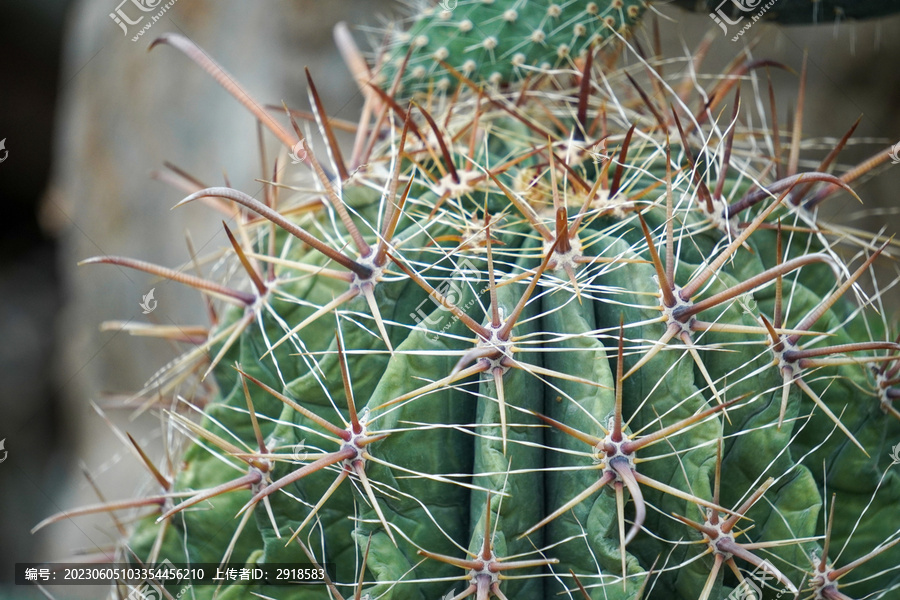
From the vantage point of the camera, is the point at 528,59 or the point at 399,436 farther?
the point at 528,59

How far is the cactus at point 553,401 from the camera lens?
788 mm

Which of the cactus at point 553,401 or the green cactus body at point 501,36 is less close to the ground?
the green cactus body at point 501,36

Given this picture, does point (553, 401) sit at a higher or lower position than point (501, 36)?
lower

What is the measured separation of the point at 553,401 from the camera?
86 cm

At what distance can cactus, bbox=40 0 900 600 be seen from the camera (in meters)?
0.79

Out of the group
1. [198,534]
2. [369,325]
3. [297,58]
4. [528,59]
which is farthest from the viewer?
[297,58]

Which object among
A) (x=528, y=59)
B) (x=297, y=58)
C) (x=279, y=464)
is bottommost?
(x=279, y=464)

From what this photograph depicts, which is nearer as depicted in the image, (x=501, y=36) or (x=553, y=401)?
(x=553, y=401)

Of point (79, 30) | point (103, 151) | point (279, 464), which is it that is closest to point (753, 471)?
point (279, 464)

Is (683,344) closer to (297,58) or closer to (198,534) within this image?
(198,534)

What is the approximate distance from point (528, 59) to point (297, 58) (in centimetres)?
150

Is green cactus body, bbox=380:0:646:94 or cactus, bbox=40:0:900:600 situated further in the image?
green cactus body, bbox=380:0:646:94

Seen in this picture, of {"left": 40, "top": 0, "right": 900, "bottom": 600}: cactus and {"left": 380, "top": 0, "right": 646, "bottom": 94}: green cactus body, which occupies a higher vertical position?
{"left": 380, "top": 0, "right": 646, "bottom": 94}: green cactus body

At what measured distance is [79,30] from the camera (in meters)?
2.80
